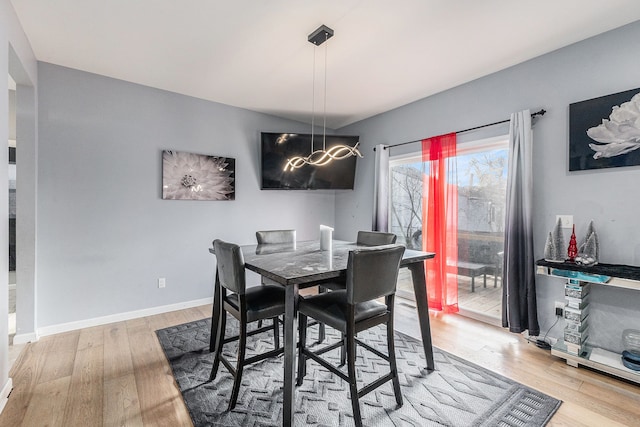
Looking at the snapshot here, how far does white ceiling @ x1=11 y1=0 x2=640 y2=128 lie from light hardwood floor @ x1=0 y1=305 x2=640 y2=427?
2592 millimetres

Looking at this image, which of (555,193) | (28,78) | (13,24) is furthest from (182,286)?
(555,193)

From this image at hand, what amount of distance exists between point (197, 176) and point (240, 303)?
7.50 feet

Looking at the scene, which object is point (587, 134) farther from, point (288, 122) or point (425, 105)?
point (288, 122)

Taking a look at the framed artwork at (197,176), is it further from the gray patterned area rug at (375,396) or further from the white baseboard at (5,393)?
the white baseboard at (5,393)

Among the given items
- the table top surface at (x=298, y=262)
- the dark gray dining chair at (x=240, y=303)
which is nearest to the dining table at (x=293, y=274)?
the table top surface at (x=298, y=262)

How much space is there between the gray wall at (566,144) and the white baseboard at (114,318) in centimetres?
373

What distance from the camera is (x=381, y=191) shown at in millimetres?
4008

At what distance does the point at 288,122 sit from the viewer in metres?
4.51

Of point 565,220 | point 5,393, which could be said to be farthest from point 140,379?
point 565,220

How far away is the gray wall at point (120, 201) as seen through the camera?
283cm

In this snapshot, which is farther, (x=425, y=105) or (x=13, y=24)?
(x=425, y=105)

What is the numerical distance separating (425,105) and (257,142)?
7.46 ft

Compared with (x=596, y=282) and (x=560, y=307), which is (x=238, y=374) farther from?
(x=560, y=307)

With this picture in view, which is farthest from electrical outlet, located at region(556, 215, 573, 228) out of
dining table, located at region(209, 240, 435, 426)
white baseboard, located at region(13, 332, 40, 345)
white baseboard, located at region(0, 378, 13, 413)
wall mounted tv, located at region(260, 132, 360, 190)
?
white baseboard, located at region(13, 332, 40, 345)
